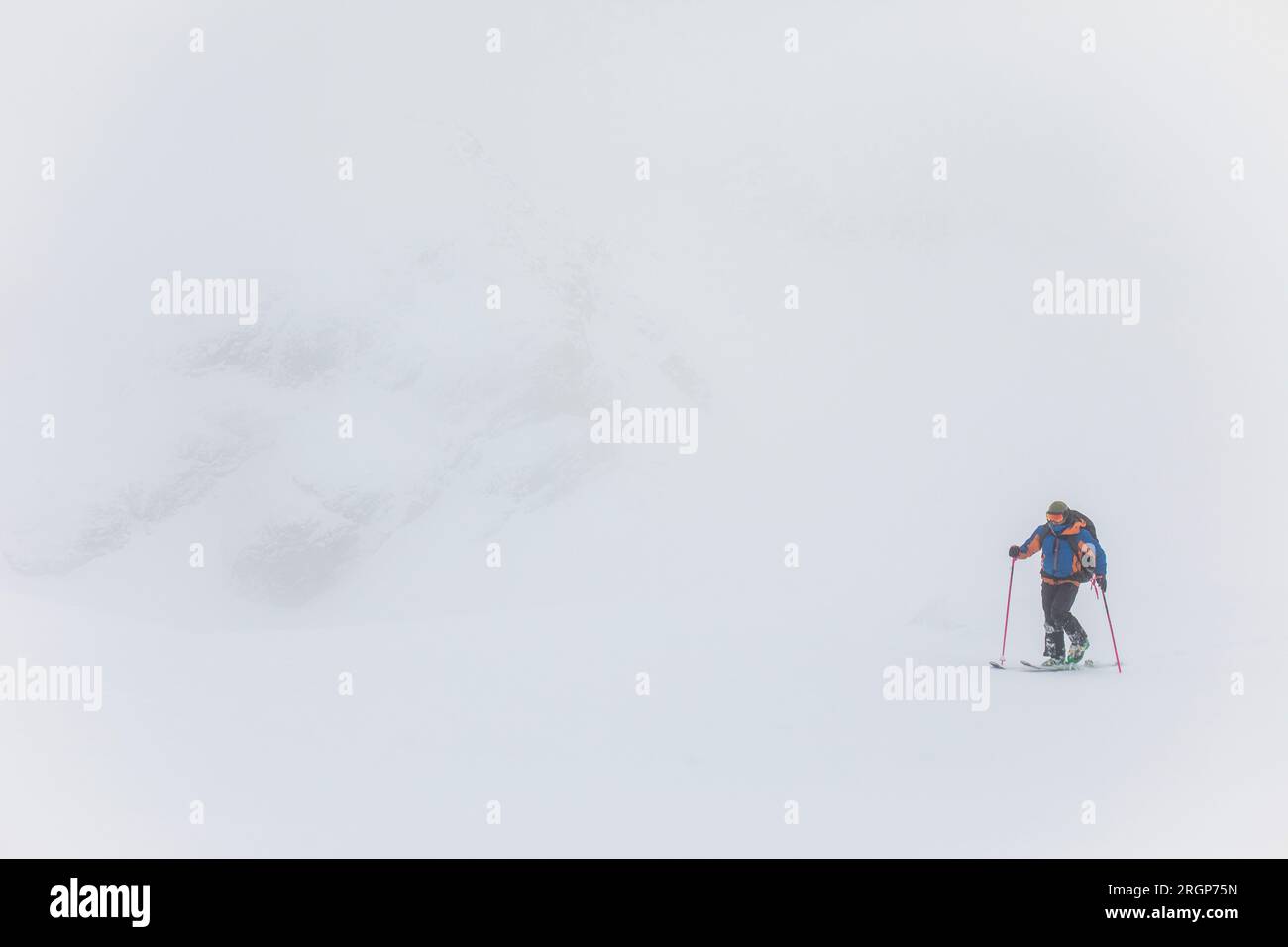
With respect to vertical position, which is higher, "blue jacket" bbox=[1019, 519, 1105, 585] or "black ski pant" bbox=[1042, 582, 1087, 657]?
"blue jacket" bbox=[1019, 519, 1105, 585]

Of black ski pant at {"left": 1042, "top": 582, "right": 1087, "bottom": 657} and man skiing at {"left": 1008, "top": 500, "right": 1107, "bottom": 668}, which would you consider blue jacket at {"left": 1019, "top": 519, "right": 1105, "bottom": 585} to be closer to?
man skiing at {"left": 1008, "top": 500, "right": 1107, "bottom": 668}

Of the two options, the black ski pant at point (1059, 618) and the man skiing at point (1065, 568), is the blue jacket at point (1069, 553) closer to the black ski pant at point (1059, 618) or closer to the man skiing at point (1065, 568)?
the man skiing at point (1065, 568)

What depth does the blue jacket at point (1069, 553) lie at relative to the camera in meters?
11.2

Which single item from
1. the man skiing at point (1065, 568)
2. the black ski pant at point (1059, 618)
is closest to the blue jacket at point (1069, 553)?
the man skiing at point (1065, 568)

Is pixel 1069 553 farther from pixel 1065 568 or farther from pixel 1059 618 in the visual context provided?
pixel 1059 618

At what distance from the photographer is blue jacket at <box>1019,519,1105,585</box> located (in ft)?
36.8

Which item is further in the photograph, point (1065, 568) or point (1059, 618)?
point (1059, 618)

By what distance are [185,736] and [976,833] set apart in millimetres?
10373

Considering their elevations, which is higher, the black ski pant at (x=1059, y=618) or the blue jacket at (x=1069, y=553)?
the blue jacket at (x=1069, y=553)

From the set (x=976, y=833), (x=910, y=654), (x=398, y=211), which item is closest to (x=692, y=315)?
(x=398, y=211)

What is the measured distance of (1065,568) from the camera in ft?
36.9

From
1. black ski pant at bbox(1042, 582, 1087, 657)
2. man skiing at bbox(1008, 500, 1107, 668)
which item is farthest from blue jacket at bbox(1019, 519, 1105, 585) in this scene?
black ski pant at bbox(1042, 582, 1087, 657)

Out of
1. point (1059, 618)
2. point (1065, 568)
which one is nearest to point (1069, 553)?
point (1065, 568)

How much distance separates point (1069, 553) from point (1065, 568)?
0.20 meters
